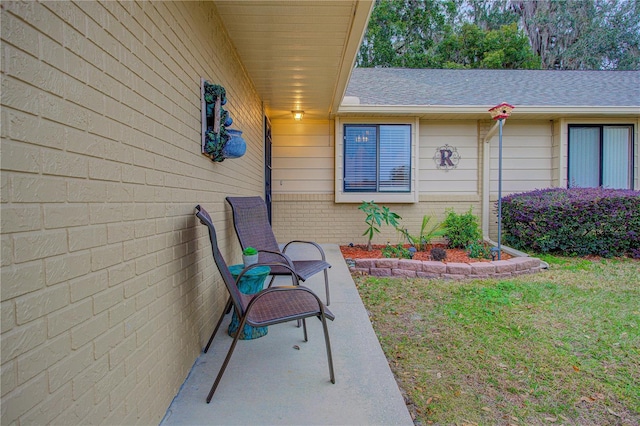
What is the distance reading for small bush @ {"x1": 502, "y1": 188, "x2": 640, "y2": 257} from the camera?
17.8 feet

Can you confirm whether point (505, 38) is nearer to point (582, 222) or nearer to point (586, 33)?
point (586, 33)

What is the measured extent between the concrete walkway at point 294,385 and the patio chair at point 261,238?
529 mm

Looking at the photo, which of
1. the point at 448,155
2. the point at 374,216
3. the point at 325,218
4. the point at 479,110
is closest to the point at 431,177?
the point at 448,155

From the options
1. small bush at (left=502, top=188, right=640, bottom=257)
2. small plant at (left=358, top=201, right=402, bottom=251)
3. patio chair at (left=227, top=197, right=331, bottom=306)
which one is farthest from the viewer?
Result: small plant at (left=358, top=201, right=402, bottom=251)

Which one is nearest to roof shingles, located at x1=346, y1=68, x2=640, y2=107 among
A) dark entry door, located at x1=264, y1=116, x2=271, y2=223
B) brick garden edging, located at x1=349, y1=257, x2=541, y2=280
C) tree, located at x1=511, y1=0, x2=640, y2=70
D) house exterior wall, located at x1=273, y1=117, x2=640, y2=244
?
house exterior wall, located at x1=273, y1=117, x2=640, y2=244

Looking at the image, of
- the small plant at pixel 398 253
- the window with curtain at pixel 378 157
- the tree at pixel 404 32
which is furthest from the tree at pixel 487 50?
the small plant at pixel 398 253

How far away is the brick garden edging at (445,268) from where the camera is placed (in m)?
4.69

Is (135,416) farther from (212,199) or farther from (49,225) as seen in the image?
(212,199)

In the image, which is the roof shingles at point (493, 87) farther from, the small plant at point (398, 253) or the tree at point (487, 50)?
the tree at point (487, 50)

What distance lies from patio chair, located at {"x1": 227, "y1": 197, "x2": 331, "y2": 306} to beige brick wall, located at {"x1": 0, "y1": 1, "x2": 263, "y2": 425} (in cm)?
100

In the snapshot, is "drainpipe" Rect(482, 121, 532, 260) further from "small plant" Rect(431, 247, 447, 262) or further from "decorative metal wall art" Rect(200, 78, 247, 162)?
"decorative metal wall art" Rect(200, 78, 247, 162)

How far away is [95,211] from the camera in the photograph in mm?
1117

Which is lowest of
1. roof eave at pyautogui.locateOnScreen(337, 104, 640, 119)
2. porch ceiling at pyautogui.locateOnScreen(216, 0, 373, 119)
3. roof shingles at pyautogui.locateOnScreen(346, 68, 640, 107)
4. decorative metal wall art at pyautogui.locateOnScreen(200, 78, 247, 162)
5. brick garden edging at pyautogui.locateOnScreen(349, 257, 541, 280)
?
brick garden edging at pyautogui.locateOnScreen(349, 257, 541, 280)

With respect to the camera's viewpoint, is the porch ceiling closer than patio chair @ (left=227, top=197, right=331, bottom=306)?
Yes
